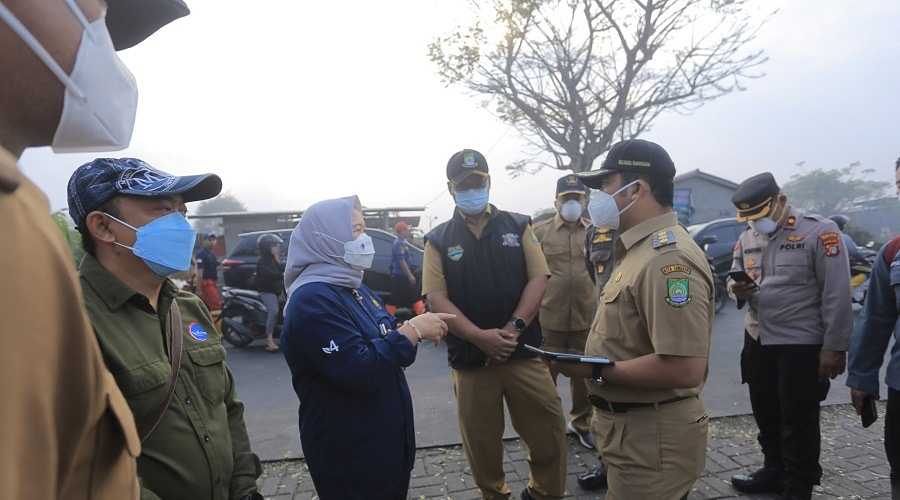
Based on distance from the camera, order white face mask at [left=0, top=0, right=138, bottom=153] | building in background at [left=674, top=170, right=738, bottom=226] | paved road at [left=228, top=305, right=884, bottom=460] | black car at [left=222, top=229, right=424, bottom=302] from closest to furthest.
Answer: white face mask at [left=0, top=0, right=138, bottom=153], paved road at [left=228, top=305, right=884, bottom=460], black car at [left=222, top=229, right=424, bottom=302], building in background at [left=674, top=170, right=738, bottom=226]

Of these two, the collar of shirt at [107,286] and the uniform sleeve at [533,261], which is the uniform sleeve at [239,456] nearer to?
the collar of shirt at [107,286]

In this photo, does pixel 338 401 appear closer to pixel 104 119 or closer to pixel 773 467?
pixel 104 119

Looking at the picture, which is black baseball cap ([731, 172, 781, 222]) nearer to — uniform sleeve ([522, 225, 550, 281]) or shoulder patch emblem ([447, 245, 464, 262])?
uniform sleeve ([522, 225, 550, 281])

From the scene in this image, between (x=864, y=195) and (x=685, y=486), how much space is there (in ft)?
175

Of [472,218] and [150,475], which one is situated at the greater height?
[472,218]

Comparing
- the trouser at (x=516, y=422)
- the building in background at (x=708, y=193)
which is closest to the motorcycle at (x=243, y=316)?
the trouser at (x=516, y=422)

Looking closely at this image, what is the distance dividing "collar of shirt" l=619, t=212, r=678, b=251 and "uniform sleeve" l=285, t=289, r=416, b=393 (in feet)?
3.83

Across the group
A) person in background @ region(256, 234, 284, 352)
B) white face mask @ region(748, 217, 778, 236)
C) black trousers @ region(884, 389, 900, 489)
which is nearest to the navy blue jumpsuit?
black trousers @ region(884, 389, 900, 489)

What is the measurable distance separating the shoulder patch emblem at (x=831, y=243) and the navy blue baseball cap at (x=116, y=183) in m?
3.58

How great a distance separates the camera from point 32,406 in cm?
48

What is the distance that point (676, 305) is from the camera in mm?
1829

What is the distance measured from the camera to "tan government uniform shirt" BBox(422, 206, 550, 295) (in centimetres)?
310

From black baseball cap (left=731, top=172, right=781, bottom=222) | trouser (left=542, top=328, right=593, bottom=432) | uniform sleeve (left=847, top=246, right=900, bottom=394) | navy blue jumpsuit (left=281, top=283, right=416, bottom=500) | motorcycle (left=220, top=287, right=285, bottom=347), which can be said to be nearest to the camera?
navy blue jumpsuit (left=281, top=283, right=416, bottom=500)

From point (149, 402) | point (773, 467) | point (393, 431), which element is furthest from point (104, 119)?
point (773, 467)
